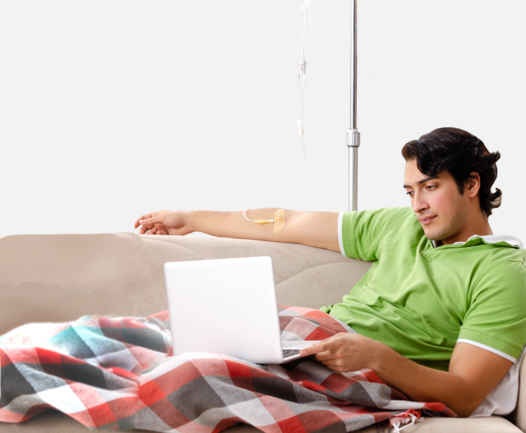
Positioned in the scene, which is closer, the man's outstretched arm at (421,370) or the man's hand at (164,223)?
the man's outstretched arm at (421,370)

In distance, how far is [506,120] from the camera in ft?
7.49

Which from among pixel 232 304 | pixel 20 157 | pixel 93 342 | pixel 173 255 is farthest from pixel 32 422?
pixel 20 157

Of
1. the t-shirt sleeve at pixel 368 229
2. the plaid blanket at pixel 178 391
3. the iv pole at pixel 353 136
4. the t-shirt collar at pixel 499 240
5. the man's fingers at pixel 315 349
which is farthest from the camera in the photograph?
the iv pole at pixel 353 136

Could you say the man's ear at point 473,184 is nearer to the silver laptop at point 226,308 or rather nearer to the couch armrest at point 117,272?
the couch armrest at point 117,272

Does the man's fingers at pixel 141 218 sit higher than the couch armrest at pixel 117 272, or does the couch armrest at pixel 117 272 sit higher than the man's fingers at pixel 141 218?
the man's fingers at pixel 141 218

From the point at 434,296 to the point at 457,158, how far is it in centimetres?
36

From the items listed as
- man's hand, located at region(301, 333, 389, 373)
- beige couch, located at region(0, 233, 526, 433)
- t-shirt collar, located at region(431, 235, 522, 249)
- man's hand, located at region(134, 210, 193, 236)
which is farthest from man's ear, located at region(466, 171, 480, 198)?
man's hand, located at region(134, 210, 193, 236)

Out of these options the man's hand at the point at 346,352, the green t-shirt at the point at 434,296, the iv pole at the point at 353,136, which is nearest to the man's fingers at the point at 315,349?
the man's hand at the point at 346,352

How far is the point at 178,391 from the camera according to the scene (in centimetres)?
103

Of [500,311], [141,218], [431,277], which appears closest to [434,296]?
[431,277]

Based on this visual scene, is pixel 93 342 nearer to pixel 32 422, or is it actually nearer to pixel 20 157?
pixel 32 422

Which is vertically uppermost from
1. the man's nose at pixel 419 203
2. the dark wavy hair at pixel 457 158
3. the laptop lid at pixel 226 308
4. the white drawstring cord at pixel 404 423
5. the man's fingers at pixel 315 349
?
the dark wavy hair at pixel 457 158

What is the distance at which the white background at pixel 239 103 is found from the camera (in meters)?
2.16

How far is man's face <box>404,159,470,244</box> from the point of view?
148cm
